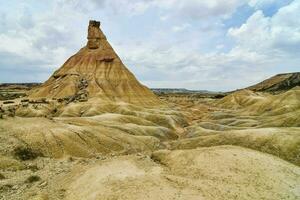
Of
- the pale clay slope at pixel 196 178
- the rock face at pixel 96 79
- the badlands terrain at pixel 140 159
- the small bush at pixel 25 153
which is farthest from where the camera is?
the rock face at pixel 96 79

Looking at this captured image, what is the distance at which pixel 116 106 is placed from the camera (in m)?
104

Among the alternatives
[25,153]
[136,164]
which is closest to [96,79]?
[25,153]

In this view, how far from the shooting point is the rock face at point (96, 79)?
416 ft

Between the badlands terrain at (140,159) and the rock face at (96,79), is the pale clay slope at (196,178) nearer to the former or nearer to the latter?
the badlands terrain at (140,159)

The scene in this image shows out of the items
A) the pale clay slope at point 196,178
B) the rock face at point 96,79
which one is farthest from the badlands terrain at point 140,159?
the rock face at point 96,79

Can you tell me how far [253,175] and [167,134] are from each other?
A: 43.6m

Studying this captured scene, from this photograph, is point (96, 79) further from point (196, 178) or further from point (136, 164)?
point (196, 178)

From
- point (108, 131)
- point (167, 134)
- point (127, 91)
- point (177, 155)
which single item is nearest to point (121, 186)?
point (177, 155)

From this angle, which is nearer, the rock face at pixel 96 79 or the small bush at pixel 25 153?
the small bush at pixel 25 153

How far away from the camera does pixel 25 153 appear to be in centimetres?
4838

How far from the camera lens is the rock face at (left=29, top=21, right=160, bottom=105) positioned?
126938 millimetres

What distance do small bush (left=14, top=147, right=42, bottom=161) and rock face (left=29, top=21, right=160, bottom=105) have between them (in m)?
67.1

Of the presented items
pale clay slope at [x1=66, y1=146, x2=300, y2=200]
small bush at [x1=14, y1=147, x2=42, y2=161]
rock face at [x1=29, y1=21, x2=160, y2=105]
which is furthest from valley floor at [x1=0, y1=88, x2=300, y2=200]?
rock face at [x1=29, y1=21, x2=160, y2=105]

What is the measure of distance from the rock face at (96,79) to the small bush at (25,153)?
67.1 metres
